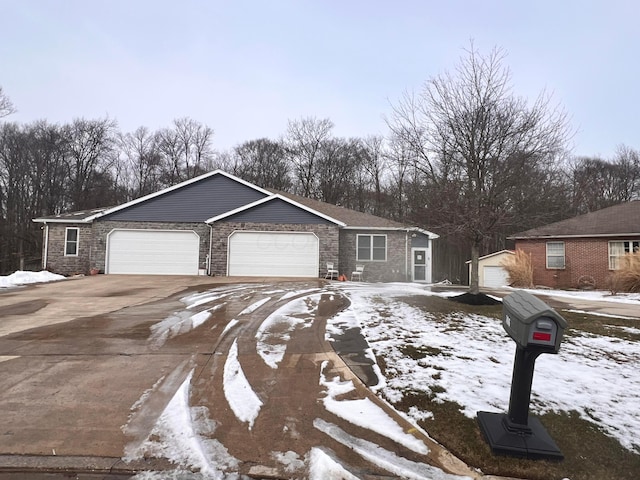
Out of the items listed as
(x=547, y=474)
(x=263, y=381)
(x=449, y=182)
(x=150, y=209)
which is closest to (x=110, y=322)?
(x=263, y=381)

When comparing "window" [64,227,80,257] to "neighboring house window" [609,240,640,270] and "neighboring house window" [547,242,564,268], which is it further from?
"neighboring house window" [609,240,640,270]

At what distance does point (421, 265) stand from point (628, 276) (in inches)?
326

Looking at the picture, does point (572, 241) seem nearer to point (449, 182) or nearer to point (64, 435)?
point (449, 182)

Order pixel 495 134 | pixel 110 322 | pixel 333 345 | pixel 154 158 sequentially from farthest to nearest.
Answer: pixel 154 158 < pixel 495 134 < pixel 110 322 < pixel 333 345

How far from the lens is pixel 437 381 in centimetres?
396

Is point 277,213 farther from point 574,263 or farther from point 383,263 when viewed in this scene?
point 574,263

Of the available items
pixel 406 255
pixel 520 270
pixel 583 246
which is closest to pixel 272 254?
pixel 406 255

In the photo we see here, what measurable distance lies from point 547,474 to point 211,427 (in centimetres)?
249

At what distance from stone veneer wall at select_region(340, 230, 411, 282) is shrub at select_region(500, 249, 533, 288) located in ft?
16.6

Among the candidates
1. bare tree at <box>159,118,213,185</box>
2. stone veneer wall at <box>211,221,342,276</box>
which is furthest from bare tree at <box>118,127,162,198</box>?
stone veneer wall at <box>211,221,342,276</box>

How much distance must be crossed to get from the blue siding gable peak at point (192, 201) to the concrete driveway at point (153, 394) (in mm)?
11137

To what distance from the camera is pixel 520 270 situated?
699 inches

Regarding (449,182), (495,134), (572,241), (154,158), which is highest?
(154,158)

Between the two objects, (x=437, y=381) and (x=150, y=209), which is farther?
(x=150, y=209)
